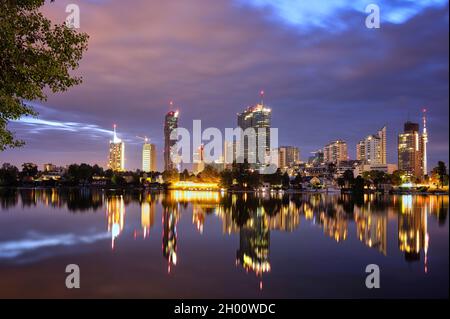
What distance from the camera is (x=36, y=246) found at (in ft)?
96.0

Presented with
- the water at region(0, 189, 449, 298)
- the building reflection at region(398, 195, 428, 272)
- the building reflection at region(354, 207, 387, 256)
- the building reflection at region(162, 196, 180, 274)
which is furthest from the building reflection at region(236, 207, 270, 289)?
the building reflection at region(398, 195, 428, 272)

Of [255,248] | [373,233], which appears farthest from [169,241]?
[373,233]

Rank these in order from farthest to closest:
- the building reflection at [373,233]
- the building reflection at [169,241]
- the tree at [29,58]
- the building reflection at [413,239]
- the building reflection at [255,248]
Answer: the building reflection at [373,233]
the building reflection at [413,239]
the building reflection at [169,241]
the building reflection at [255,248]
the tree at [29,58]

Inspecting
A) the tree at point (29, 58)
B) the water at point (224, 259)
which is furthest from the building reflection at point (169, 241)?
the tree at point (29, 58)

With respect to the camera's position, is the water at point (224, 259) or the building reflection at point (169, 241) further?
the building reflection at point (169, 241)

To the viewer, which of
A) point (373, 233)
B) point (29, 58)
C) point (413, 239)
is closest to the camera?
point (29, 58)

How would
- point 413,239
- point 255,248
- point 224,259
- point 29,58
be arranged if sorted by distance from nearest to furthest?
1. point 29,58
2. point 224,259
3. point 255,248
4. point 413,239

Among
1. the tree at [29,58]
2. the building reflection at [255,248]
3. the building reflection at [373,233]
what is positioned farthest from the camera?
the building reflection at [373,233]

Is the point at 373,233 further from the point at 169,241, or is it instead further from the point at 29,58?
the point at 29,58

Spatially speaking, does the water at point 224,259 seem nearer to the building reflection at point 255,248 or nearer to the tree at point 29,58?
the building reflection at point 255,248

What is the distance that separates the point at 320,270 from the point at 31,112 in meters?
16.1

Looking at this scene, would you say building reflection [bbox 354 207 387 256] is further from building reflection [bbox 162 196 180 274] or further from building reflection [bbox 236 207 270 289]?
building reflection [bbox 162 196 180 274]
